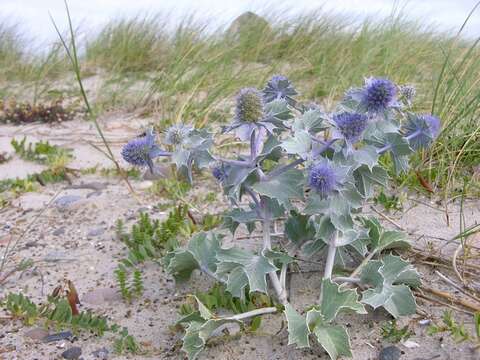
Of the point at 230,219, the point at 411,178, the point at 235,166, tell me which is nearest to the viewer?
the point at 235,166

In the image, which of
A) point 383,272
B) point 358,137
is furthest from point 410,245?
point 358,137

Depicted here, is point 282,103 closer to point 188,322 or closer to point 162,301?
point 188,322

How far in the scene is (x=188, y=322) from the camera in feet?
6.25

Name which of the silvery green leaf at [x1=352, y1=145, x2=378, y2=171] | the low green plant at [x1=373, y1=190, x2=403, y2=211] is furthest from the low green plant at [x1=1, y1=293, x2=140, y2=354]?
the low green plant at [x1=373, y1=190, x2=403, y2=211]

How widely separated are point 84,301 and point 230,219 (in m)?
0.74

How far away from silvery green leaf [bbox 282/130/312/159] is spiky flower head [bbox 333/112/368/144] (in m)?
0.10

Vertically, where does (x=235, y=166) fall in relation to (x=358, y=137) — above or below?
below

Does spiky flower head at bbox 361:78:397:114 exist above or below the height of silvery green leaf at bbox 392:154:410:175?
above

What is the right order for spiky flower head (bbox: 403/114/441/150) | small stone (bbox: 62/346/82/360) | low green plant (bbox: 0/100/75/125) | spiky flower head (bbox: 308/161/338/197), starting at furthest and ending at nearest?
1. low green plant (bbox: 0/100/75/125)
2. small stone (bbox: 62/346/82/360)
3. spiky flower head (bbox: 403/114/441/150)
4. spiky flower head (bbox: 308/161/338/197)

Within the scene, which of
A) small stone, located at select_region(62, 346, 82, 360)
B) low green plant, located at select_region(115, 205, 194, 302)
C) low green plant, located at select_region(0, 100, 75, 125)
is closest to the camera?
small stone, located at select_region(62, 346, 82, 360)

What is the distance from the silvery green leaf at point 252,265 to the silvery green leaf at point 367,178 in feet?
1.29

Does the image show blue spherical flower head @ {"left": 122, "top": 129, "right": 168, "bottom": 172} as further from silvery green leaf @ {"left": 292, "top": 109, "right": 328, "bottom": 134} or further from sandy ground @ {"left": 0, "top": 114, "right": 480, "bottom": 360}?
sandy ground @ {"left": 0, "top": 114, "right": 480, "bottom": 360}

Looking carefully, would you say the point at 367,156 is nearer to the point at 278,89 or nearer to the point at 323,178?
the point at 323,178

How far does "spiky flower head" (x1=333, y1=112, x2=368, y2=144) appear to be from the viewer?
1.68 metres
